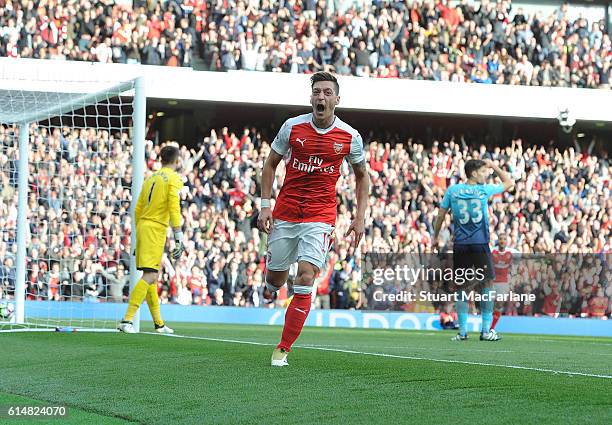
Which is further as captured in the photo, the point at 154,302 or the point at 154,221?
the point at 154,302

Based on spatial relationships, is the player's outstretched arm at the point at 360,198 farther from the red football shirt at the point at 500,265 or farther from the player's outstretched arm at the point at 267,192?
the red football shirt at the point at 500,265

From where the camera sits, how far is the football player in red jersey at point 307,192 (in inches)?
328

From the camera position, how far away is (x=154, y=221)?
521 inches

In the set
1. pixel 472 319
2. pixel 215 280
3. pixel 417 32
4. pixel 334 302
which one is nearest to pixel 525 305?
pixel 472 319

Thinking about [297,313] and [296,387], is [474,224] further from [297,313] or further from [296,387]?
[296,387]

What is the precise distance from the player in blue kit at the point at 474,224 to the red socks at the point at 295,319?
20.2 feet

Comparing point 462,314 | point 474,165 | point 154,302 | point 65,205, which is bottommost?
point 462,314

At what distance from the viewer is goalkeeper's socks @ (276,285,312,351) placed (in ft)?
27.0

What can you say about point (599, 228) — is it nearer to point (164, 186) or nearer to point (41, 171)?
point (41, 171)

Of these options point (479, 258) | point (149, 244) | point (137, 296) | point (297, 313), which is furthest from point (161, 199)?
point (297, 313)

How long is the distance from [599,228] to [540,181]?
2.35 metres

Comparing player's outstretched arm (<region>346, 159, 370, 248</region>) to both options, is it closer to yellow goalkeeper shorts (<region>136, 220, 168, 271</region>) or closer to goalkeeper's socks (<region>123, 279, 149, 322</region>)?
yellow goalkeeper shorts (<region>136, 220, 168, 271</region>)

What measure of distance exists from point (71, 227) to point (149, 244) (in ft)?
24.1

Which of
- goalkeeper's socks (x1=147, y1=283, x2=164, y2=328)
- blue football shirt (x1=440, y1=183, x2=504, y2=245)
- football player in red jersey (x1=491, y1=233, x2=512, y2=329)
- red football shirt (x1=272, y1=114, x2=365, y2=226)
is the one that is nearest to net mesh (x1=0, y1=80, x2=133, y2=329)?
goalkeeper's socks (x1=147, y1=283, x2=164, y2=328)
